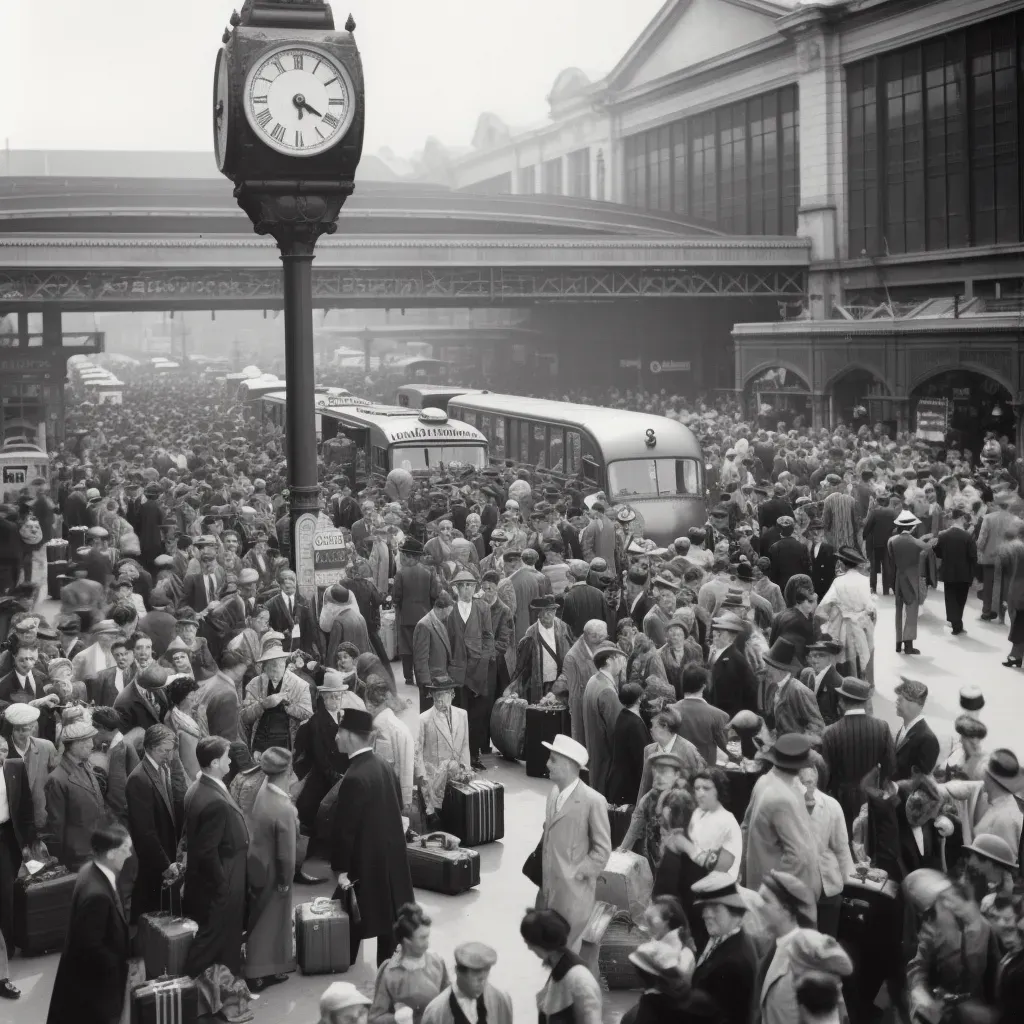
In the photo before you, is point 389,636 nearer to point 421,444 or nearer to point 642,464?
point 642,464

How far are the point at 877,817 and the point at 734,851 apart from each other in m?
1.28

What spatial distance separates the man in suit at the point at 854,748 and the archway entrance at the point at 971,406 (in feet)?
88.3

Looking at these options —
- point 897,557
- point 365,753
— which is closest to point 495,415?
point 897,557

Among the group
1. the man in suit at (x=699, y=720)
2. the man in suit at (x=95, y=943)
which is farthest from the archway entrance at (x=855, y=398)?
the man in suit at (x=95, y=943)

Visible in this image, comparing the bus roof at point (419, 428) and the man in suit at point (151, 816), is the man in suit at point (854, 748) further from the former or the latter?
the bus roof at point (419, 428)

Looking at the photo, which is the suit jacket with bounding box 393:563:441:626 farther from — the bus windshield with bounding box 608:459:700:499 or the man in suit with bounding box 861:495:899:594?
the bus windshield with bounding box 608:459:700:499

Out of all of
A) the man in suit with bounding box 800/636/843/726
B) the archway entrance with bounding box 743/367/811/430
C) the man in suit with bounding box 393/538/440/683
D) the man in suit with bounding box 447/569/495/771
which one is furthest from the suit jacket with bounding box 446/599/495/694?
the archway entrance with bounding box 743/367/811/430

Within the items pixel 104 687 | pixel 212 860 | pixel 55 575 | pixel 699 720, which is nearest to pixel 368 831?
pixel 212 860

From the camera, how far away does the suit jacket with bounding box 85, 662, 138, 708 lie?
10727 mm

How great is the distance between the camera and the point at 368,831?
7.98 metres

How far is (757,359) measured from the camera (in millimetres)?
46969

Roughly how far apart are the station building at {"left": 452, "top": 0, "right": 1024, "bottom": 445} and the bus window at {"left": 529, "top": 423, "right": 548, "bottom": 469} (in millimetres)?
12742

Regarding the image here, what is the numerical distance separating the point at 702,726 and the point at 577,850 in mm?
2263

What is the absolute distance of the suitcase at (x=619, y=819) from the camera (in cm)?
945
